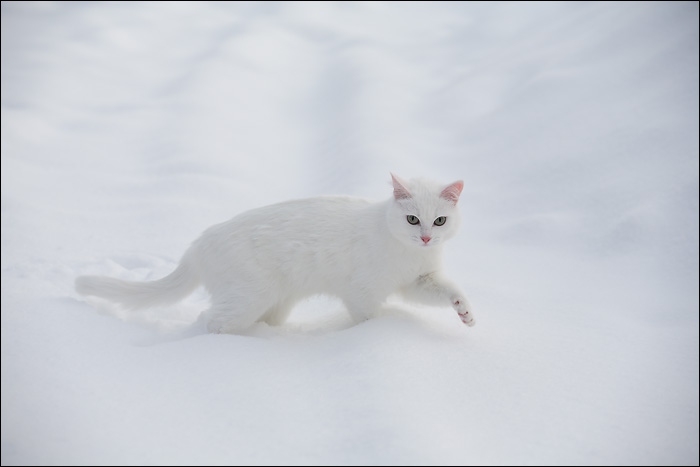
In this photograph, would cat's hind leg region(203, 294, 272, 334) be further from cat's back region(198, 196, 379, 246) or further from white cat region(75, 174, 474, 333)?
cat's back region(198, 196, 379, 246)

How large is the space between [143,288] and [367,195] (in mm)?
2180

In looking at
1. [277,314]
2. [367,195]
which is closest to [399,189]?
[277,314]

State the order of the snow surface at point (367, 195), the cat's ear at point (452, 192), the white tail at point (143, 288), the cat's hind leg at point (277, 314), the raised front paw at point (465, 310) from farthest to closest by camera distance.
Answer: the cat's hind leg at point (277, 314)
the white tail at point (143, 288)
the cat's ear at point (452, 192)
the raised front paw at point (465, 310)
the snow surface at point (367, 195)

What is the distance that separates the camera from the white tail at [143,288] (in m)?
2.44

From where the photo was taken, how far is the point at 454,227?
2.39 m

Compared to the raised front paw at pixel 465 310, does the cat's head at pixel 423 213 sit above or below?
above

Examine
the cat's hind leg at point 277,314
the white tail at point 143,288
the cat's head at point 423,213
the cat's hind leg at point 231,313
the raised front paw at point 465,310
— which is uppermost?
the cat's head at point 423,213

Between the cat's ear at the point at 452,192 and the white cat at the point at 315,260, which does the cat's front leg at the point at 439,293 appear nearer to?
the white cat at the point at 315,260

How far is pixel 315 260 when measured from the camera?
7.98ft

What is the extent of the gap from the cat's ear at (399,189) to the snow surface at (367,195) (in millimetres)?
583

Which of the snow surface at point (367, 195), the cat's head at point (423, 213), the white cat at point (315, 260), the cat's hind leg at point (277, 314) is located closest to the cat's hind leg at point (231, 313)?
the white cat at point (315, 260)

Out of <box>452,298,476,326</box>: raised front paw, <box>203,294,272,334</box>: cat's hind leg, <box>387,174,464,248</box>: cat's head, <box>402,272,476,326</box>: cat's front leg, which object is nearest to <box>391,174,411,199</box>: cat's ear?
<box>387,174,464,248</box>: cat's head

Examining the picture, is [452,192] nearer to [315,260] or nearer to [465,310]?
[465,310]

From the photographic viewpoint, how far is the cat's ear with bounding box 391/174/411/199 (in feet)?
7.55
